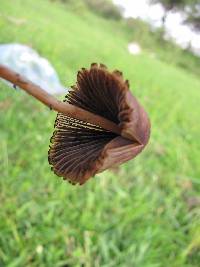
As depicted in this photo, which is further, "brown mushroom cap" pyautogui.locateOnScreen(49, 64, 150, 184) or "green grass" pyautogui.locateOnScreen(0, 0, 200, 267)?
"green grass" pyautogui.locateOnScreen(0, 0, 200, 267)

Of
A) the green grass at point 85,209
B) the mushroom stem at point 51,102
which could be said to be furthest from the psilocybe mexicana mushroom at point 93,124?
the green grass at point 85,209

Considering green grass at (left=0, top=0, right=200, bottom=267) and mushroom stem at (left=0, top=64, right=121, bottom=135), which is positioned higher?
mushroom stem at (left=0, top=64, right=121, bottom=135)

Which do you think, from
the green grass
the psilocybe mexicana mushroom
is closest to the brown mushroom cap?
the psilocybe mexicana mushroom

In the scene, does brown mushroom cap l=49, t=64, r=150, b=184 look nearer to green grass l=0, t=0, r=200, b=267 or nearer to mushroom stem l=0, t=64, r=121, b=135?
mushroom stem l=0, t=64, r=121, b=135

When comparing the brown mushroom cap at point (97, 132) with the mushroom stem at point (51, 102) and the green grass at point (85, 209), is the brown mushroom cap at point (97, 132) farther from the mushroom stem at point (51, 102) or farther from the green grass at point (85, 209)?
the green grass at point (85, 209)

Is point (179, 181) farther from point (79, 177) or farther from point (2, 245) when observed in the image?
point (79, 177)

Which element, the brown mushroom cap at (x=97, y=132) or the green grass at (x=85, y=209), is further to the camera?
the green grass at (x=85, y=209)

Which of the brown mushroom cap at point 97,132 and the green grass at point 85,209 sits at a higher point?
the brown mushroom cap at point 97,132

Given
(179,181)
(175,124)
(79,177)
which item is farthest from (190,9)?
(79,177)
